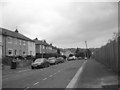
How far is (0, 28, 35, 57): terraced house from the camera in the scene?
44906mm

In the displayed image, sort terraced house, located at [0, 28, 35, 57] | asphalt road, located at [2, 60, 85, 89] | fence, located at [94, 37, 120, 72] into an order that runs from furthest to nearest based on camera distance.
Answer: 1. terraced house, located at [0, 28, 35, 57]
2. fence, located at [94, 37, 120, 72]
3. asphalt road, located at [2, 60, 85, 89]

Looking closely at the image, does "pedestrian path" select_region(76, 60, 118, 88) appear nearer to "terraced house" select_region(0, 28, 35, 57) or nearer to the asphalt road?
the asphalt road

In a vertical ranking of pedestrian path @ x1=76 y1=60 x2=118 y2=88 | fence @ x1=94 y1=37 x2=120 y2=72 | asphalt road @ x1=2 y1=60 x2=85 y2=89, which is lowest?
asphalt road @ x1=2 y1=60 x2=85 y2=89

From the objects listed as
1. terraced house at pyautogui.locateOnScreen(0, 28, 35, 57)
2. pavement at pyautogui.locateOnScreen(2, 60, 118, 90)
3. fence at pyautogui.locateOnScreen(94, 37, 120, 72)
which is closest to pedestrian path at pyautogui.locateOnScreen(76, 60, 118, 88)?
pavement at pyautogui.locateOnScreen(2, 60, 118, 90)

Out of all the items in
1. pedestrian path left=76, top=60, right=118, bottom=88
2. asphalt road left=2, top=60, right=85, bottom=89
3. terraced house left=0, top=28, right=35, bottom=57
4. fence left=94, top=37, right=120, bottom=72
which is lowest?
asphalt road left=2, top=60, right=85, bottom=89

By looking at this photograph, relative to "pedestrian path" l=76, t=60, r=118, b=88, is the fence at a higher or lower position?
higher

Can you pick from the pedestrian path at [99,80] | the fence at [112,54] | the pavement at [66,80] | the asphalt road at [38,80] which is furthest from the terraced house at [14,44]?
the pedestrian path at [99,80]

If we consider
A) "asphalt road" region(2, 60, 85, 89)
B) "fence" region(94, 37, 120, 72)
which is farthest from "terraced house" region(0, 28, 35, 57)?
"fence" region(94, 37, 120, 72)

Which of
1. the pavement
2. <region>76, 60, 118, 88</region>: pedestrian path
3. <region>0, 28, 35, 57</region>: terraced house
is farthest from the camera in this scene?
<region>0, 28, 35, 57</region>: terraced house

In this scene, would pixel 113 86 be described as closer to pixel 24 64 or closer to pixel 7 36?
pixel 24 64

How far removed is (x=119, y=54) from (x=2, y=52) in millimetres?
34512

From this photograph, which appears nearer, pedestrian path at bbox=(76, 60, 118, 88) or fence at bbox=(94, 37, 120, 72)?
pedestrian path at bbox=(76, 60, 118, 88)

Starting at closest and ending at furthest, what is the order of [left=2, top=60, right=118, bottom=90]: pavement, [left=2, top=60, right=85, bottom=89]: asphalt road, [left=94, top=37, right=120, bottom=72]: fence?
1. [left=2, top=60, right=118, bottom=90]: pavement
2. [left=2, top=60, right=85, bottom=89]: asphalt road
3. [left=94, top=37, right=120, bottom=72]: fence

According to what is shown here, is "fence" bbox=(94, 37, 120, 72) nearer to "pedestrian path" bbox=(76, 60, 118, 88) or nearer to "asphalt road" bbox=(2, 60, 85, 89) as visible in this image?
"pedestrian path" bbox=(76, 60, 118, 88)
